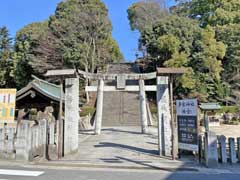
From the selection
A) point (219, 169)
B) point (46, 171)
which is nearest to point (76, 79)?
point (46, 171)

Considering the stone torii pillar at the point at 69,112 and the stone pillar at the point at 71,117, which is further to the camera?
the stone pillar at the point at 71,117

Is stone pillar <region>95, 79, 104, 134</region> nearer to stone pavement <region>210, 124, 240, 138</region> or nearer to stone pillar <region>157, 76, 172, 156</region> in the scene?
stone pillar <region>157, 76, 172, 156</region>

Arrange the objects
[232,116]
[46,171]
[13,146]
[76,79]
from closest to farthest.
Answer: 1. [46,171]
2. [13,146]
3. [76,79]
4. [232,116]

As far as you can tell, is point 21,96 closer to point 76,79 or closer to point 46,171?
point 76,79

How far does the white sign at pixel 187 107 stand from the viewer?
7.50 m

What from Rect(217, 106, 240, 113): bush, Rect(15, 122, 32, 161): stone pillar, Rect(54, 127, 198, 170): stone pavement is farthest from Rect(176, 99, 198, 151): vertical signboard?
Rect(217, 106, 240, 113): bush

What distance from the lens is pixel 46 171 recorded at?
6.55 meters

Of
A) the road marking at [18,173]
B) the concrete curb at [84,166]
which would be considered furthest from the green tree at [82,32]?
the road marking at [18,173]

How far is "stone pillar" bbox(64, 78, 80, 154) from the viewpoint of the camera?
8.66m

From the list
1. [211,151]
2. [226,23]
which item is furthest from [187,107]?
[226,23]

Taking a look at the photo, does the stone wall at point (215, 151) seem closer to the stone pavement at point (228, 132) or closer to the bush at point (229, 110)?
the stone pavement at point (228, 132)

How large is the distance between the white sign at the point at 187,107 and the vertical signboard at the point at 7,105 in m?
5.58

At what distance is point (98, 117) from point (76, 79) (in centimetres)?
652

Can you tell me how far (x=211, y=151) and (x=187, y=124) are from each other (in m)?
1.05
